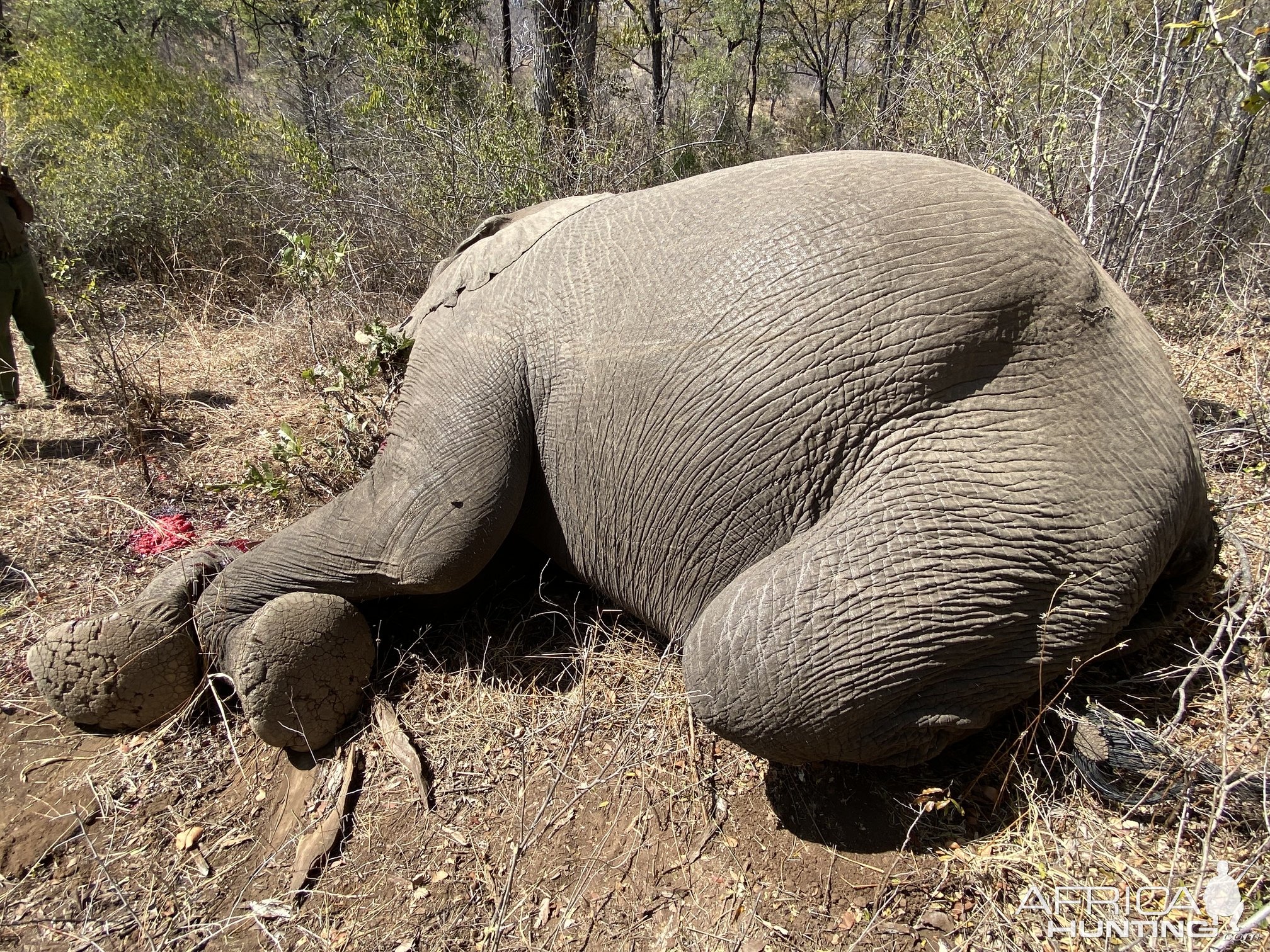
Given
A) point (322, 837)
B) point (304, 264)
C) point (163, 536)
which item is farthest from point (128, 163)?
point (322, 837)

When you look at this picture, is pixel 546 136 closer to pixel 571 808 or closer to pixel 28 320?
pixel 28 320

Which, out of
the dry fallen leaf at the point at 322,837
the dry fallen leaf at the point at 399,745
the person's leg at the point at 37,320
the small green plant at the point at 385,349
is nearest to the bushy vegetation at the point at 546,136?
the person's leg at the point at 37,320

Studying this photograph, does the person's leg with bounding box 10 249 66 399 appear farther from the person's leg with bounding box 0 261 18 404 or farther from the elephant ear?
the elephant ear

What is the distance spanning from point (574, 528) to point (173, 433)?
9.18 feet

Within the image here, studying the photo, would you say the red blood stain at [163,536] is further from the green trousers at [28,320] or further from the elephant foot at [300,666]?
the green trousers at [28,320]

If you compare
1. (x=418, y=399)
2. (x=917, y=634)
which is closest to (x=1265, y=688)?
(x=917, y=634)

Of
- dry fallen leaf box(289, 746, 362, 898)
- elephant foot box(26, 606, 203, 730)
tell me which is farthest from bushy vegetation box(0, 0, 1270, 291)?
dry fallen leaf box(289, 746, 362, 898)

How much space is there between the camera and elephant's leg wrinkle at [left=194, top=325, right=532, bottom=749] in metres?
2.08

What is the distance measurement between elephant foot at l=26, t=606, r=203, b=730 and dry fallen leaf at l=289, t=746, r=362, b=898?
2.19ft

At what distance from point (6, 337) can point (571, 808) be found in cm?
478

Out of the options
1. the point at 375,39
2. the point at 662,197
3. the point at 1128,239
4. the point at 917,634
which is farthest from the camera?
the point at 375,39

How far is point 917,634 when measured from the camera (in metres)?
1.51

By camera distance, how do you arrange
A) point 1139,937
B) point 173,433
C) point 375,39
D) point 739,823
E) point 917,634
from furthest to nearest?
1. point 375,39
2. point 173,433
3. point 739,823
4. point 917,634
5. point 1139,937

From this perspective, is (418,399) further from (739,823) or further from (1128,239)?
(1128,239)
